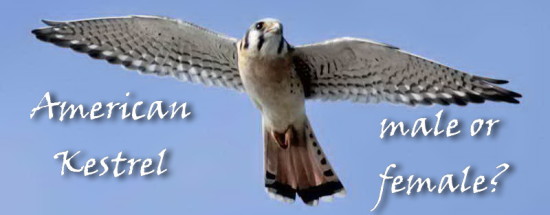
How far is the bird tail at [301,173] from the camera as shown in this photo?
9.96 meters

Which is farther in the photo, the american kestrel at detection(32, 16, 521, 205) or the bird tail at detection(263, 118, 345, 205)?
the bird tail at detection(263, 118, 345, 205)

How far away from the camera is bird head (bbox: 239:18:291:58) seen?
354 inches

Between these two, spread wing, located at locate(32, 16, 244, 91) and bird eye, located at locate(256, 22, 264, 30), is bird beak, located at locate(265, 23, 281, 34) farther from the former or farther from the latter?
spread wing, located at locate(32, 16, 244, 91)

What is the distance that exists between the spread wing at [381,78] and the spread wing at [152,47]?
69cm

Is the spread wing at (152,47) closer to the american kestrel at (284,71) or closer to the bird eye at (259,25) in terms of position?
the american kestrel at (284,71)

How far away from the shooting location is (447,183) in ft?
31.7

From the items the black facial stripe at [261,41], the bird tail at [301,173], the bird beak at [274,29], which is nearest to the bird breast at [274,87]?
the black facial stripe at [261,41]

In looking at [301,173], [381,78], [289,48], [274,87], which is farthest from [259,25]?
[301,173]

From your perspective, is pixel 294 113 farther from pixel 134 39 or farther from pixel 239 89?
pixel 134 39

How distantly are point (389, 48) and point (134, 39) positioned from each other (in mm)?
2272

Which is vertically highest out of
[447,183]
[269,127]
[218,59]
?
[218,59]

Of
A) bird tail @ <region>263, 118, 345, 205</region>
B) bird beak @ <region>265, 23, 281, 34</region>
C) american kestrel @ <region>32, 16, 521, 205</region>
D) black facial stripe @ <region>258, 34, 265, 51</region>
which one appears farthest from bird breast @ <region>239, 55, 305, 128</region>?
bird tail @ <region>263, 118, 345, 205</region>

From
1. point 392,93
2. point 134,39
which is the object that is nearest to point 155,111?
point 134,39

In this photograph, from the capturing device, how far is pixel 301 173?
32.9 ft
